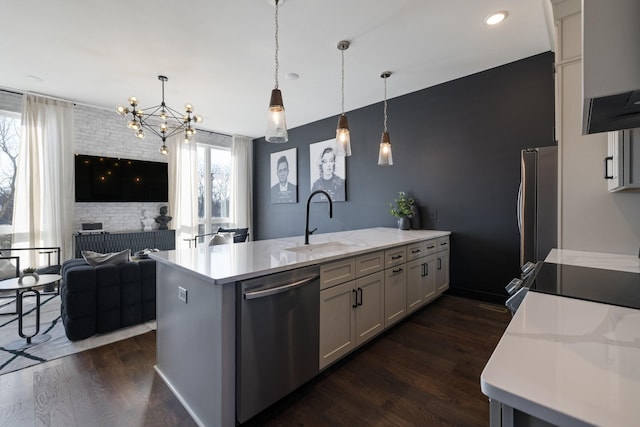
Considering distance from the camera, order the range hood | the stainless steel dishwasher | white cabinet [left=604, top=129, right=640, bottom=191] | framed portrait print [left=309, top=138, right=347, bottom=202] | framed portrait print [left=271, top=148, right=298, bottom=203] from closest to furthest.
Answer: the range hood < white cabinet [left=604, top=129, right=640, bottom=191] < the stainless steel dishwasher < framed portrait print [left=309, top=138, right=347, bottom=202] < framed portrait print [left=271, top=148, right=298, bottom=203]

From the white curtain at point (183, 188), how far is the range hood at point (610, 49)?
6.22 metres

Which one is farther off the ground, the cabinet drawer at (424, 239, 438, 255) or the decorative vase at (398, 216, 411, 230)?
the decorative vase at (398, 216, 411, 230)

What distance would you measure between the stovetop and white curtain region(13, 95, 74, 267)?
6121 mm

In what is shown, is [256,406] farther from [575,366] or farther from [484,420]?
[575,366]

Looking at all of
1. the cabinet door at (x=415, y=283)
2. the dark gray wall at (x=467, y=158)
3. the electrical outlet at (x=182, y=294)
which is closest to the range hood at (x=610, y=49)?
the electrical outlet at (x=182, y=294)

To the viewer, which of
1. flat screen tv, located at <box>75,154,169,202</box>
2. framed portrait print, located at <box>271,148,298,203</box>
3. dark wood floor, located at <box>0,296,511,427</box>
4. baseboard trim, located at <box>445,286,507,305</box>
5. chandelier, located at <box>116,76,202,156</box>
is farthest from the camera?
framed portrait print, located at <box>271,148,298,203</box>

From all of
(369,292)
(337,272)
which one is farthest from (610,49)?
(369,292)

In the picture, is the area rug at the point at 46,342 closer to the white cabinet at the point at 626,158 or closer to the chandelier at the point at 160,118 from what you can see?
the chandelier at the point at 160,118

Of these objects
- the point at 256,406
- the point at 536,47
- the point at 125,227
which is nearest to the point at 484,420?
the point at 256,406

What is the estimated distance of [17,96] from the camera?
4.13 meters

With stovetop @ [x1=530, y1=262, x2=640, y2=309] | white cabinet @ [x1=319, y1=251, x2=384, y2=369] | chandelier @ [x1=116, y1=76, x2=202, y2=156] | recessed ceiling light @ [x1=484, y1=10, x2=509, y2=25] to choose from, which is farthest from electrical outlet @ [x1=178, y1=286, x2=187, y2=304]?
recessed ceiling light @ [x1=484, y1=10, x2=509, y2=25]

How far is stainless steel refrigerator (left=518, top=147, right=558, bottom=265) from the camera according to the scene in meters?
2.57

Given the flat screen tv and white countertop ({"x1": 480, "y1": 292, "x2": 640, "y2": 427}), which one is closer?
white countertop ({"x1": 480, "y1": 292, "x2": 640, "y2": 427})

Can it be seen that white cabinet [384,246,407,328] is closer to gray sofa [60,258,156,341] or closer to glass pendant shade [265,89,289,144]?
glass pendant shade [265,89,289,144]
